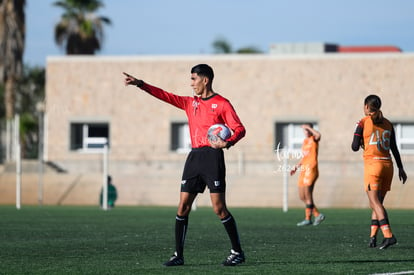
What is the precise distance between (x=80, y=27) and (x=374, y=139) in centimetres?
4893

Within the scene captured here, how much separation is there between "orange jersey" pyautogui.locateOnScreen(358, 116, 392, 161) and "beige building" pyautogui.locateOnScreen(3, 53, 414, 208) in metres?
25.2

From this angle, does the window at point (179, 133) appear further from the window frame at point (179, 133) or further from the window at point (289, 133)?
the window at point (289, 133)

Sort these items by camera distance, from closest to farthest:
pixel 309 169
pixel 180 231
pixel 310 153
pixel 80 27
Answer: pixel 180 231 < pixel 309 169 < pixel 310 153 < pixel 80 27

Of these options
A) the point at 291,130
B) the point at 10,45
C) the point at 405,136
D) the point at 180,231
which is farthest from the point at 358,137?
the point at 10,45

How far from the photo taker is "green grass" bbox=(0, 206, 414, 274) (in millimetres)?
10727

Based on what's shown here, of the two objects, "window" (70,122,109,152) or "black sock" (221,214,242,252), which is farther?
"window" (70,122,109,152)

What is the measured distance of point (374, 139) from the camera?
13.9 m

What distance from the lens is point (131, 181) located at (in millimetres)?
39781

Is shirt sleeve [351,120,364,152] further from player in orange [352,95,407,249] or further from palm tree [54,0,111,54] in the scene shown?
palm tree [54,0,111,54]

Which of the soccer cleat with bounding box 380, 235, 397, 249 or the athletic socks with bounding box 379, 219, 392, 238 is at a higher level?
the athletic socks with bounding box 379, 219, 392, 238

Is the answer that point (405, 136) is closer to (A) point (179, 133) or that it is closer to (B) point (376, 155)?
(A) point (179, 133)

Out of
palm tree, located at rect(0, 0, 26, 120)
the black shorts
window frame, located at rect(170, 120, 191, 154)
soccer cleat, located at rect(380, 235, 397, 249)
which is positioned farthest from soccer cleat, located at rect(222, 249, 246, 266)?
palm tree, located at rect(0, 0, 26, 120)

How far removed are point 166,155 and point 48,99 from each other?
6890 millimetres

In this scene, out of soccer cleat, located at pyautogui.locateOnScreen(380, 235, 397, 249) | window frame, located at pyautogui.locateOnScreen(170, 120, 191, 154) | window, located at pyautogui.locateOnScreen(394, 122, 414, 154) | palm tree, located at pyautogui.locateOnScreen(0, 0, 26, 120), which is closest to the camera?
soccer cleat, located at pyautogui.locateOnScreen(380, 235, 397, 249)
